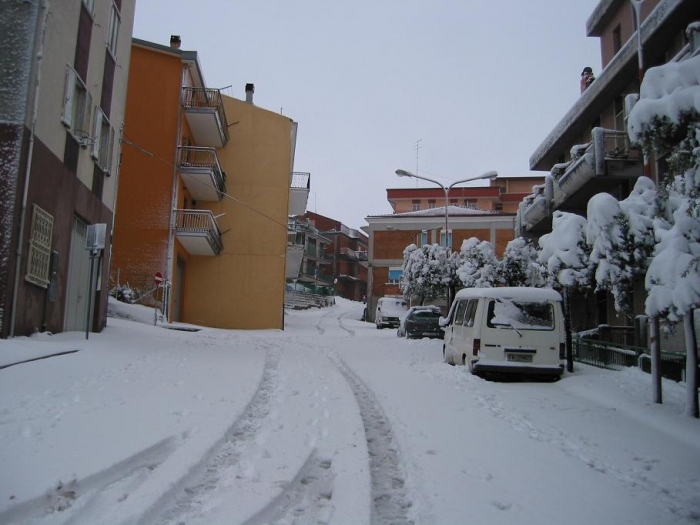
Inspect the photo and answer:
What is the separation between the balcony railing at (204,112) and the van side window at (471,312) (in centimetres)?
1815

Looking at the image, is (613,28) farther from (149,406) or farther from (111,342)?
(149,406)

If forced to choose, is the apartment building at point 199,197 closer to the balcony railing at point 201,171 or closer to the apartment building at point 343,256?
the balcony railing at point 201,171

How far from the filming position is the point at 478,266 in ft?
67.5

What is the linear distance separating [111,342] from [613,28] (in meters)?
18.7

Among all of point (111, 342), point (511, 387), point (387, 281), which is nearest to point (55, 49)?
point (111, 342)

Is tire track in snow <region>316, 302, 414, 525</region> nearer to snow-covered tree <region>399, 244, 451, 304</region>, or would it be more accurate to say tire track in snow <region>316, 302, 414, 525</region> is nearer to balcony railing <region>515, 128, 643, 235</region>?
balcony railing <region>515, 128, 643, 235</region>

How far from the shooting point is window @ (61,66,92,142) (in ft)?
39.4

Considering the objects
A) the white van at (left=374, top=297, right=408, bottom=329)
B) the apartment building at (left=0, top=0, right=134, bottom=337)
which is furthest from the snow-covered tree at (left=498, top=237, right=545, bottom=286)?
the white van at (left=374, top=297, right=408, bottom=329)

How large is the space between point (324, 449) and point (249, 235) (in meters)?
25.1

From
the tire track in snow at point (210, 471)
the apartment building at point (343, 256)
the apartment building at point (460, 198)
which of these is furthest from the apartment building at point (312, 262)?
the tire track in snow at point (210, 471)

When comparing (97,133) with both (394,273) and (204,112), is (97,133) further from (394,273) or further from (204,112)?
(394,273)

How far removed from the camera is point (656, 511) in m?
4.52

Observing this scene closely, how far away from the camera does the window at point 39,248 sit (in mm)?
10634

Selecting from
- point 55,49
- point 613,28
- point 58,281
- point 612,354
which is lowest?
point 612,354
